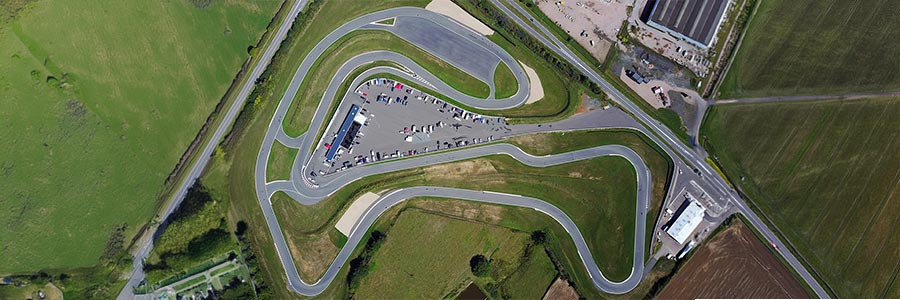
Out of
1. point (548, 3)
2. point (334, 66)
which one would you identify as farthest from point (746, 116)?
point (334, 66)

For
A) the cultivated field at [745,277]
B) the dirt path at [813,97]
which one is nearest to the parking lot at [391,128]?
the cultivated field at [745,277]

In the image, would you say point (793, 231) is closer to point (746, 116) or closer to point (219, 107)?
point (746, 116)

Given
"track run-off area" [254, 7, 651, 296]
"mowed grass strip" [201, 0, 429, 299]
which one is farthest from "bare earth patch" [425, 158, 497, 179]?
"mowed grass strip" [201, 0, 429, 299]

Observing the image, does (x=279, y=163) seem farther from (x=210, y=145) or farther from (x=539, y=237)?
(x=539, y=237)

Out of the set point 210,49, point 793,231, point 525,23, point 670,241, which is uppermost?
point 210,49

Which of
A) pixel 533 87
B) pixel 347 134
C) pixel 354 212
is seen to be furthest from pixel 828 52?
pixel 354 212

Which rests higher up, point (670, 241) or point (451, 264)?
point (451, 264)

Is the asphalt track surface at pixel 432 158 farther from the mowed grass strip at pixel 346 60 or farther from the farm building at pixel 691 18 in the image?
the farm building at pixel 691 18

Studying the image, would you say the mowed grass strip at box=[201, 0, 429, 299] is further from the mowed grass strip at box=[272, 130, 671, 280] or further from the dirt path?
the dirt path
